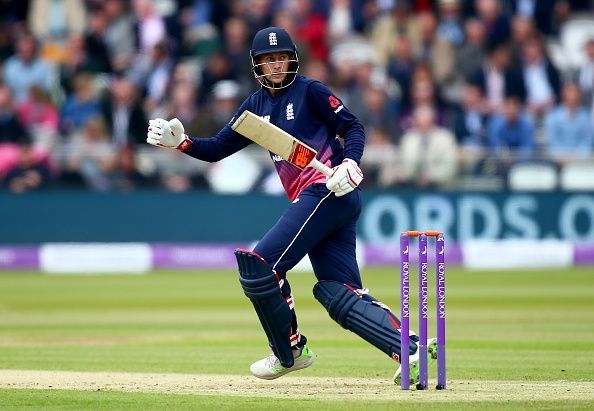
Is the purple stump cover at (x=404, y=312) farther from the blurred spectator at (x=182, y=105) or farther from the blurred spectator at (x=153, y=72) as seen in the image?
the blurred spectator at (x=153, y=72)

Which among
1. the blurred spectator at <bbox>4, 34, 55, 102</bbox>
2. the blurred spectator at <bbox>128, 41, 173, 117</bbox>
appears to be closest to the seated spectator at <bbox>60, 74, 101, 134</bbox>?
the blurred spectator at <bbox>4, 34, 55, 102</bbox>

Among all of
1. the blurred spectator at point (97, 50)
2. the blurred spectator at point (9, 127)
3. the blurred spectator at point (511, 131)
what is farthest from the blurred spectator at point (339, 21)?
the blurred spectator at point (9, 127)

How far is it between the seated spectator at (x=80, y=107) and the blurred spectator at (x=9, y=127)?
568 millimetres

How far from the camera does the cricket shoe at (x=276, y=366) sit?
6445 mm

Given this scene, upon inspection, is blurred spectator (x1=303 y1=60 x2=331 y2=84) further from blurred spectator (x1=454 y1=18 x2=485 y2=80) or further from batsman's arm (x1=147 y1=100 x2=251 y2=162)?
batsman's arm (x1=147 y1=100 x2=251 y2=162)

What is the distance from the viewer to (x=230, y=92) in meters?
15.5

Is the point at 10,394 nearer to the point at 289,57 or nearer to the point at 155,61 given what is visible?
the point at 289,57

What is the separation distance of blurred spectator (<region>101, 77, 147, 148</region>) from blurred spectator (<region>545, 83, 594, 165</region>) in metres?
5.21

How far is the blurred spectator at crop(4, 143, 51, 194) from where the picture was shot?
50.9 feet

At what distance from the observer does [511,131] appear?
1585cm

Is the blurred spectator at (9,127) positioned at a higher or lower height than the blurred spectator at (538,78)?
lower

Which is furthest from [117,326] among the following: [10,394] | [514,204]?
[514,204]

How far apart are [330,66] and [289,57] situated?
10.4 metres

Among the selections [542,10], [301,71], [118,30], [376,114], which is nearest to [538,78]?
[542,10]
